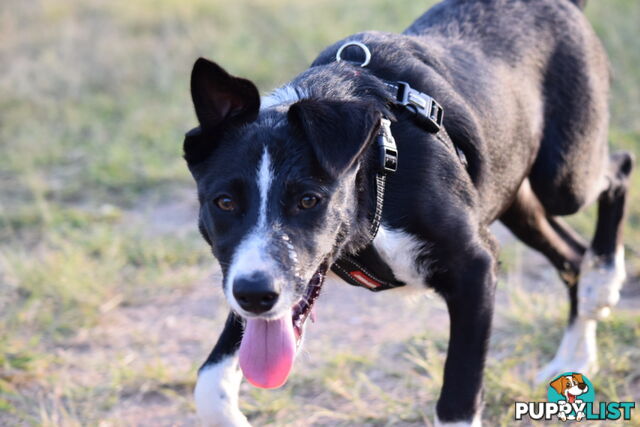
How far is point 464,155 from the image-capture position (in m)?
2.87

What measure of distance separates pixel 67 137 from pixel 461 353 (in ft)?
15.5

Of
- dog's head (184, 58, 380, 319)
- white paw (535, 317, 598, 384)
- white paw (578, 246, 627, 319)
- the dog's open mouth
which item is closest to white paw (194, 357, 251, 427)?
the dog's open mouth

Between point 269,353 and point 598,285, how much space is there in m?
1.75

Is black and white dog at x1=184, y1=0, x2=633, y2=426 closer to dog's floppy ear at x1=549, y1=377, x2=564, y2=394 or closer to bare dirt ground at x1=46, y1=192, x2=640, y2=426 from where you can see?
dog's floppy ear at x1=549, y1=377, x2=564, y2=394

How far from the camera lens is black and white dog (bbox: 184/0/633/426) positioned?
2.37 m

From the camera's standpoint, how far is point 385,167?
2516mm

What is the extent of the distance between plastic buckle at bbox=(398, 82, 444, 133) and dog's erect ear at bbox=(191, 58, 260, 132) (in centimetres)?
44

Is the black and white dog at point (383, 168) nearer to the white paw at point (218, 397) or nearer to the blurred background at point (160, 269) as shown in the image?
the white paw at point (218, 397)

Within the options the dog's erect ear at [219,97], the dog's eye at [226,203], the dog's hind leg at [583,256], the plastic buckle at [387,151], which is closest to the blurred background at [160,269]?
the dog's hind leg at [583,256]

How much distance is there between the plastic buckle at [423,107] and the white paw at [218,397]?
37.8 inches

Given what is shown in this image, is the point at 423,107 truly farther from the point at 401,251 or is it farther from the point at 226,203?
the point at 226,203

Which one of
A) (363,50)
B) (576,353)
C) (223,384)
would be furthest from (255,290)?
(576,353)

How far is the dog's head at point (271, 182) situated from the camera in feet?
7.55

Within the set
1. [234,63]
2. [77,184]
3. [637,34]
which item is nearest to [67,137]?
[77,184]
